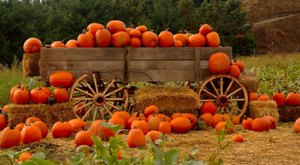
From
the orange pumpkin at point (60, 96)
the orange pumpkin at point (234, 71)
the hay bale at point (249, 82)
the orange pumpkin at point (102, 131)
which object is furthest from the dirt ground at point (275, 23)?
the orange pumpkin at point (102, 131)

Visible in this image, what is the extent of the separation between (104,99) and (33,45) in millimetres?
1162

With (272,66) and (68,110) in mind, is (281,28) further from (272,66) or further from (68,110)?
(68,110)

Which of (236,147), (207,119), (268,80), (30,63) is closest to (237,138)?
(236,147)

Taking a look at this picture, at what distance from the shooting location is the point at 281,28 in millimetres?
28516

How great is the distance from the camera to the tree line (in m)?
18.4

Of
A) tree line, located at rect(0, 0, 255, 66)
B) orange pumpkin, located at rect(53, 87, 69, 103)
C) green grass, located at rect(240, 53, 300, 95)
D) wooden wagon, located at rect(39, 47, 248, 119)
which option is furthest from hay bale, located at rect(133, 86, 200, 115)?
tree line, located at rect(0, 0, 255, 66)

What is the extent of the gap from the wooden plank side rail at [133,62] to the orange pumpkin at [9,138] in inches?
66.3

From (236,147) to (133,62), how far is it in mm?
2203

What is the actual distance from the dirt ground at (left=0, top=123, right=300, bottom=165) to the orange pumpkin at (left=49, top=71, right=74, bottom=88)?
883 mm

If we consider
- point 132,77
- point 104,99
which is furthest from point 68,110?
point 132,77

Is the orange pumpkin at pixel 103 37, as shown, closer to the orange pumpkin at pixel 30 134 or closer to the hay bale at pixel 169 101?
the hay bale at pixel 169 101

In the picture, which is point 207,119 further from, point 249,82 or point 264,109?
point 249,82

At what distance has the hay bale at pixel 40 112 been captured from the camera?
6410mm

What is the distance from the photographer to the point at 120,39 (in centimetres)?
685
